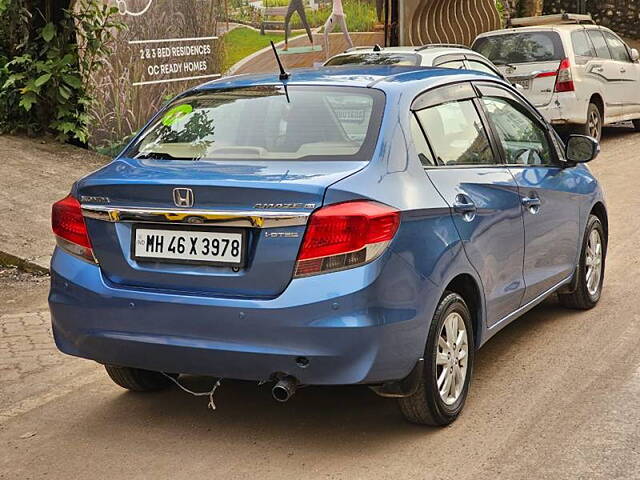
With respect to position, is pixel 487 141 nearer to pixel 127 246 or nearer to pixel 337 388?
pixel 337 388

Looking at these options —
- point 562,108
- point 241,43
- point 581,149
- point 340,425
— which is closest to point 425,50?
point 562,108

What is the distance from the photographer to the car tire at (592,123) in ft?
50.3

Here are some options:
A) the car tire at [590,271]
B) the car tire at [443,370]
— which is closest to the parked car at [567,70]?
the car tire at [590,271]

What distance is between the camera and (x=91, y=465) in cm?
461

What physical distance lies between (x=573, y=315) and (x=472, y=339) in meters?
Result: 1.98

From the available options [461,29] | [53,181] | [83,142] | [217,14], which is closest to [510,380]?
[53,181]

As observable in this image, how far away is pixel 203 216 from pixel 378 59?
719cm

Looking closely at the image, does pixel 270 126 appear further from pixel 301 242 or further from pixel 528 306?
pixel 528 306

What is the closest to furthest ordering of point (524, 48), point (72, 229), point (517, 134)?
point (72, 229)
point (517, 134)
point (524, 48)

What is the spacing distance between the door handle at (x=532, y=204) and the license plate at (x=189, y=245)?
199 cm

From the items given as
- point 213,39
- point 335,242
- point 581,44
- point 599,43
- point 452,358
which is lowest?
point 599,43

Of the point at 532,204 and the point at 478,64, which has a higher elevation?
the point at 532,204

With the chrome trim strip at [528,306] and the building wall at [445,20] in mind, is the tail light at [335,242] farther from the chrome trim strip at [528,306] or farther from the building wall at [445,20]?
the building wall at [445,20]

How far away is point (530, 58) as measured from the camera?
1523cm
